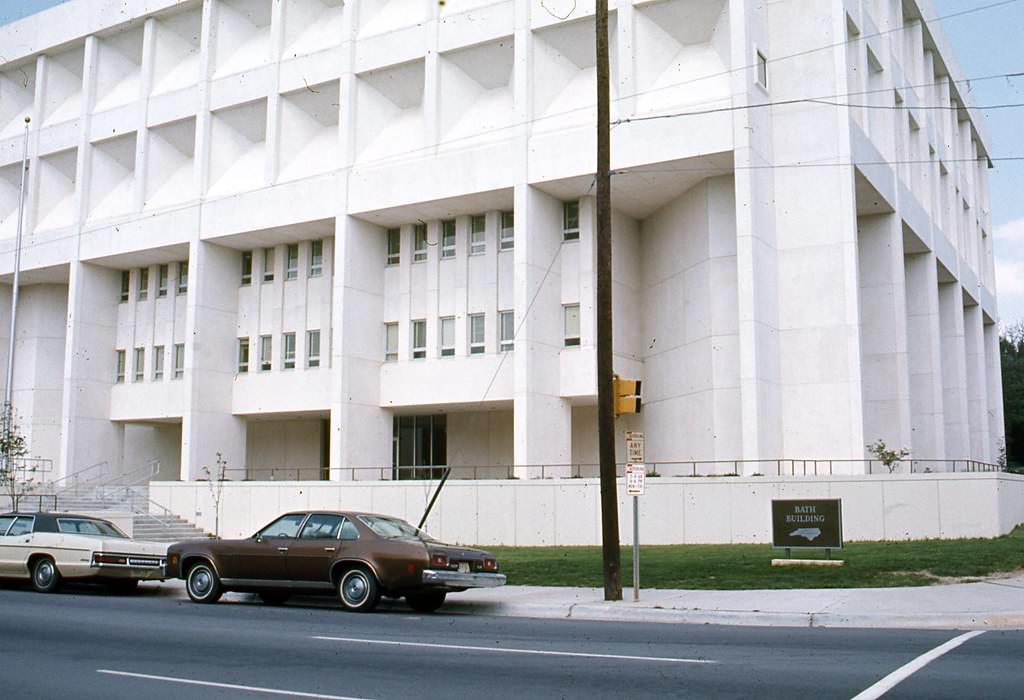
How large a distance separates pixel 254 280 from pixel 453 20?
13883mm

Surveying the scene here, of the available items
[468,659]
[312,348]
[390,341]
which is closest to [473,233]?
Result: [390,341]

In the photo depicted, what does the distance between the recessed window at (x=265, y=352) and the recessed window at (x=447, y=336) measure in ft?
27.8

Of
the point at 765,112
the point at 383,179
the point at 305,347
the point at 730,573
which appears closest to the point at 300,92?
the point at 383,179

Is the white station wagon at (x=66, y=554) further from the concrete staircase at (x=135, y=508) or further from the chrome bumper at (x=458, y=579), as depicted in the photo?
the concrete staircase at (x=135, y=508)

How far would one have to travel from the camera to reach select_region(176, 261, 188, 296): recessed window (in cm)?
4612

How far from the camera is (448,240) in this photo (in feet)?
131

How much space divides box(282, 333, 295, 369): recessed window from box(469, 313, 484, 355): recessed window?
8.51m

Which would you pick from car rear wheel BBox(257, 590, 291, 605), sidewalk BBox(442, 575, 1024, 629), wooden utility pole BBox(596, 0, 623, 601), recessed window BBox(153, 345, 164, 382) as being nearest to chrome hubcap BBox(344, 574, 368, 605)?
sidewalk BBox(442, 575, 1024, 629)

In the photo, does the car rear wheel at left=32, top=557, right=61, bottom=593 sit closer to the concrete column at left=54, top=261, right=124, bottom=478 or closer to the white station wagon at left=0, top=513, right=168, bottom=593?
the white station wagon at left=0, top=513, right=168, bottom=593

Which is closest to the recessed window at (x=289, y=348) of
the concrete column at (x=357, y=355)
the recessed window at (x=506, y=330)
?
the concrete column at (x=357, y=355)

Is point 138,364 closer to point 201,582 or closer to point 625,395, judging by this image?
point 201,582

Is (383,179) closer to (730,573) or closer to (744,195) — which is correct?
(744,195)

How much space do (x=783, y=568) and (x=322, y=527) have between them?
29.1 ft

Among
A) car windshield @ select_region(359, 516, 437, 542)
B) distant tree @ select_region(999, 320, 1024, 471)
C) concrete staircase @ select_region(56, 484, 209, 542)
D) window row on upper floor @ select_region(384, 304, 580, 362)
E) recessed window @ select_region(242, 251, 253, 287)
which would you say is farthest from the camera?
distant tree @ select_region(999, 320, 1024, 471)
